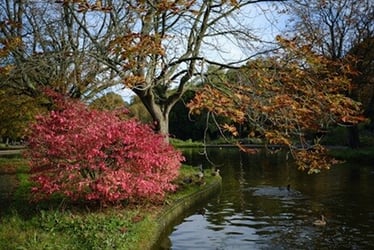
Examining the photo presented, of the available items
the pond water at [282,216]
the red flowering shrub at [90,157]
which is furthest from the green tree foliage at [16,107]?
the red flowering shrub at [90,157]

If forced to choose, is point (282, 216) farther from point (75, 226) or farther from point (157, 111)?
point (75, 226)

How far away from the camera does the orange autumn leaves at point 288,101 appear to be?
6973 millimetres

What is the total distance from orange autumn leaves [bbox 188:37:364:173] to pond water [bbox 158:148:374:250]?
320 centimetres

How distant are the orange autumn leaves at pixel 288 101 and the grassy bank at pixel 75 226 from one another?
9.63 ft

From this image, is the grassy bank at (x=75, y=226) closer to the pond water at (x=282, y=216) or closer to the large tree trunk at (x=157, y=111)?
the pond water at (x=282, y=216)

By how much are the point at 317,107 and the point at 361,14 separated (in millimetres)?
26289

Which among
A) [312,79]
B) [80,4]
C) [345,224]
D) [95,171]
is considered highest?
[80,4]

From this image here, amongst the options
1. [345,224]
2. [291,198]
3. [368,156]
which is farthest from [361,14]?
[345,224]

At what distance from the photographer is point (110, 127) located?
1020 cm

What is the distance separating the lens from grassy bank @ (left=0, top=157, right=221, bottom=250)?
7953 millimetres

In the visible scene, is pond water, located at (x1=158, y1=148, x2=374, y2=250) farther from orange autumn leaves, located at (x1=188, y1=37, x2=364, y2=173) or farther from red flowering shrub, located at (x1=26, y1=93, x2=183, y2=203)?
orange autumn leaves, located at (x1=188, y1=37, x2=364, y2=173)

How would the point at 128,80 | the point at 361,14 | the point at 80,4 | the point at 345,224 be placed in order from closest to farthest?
1. the point at 80,4
2. the point at 128,80
3. the point at 345,224
4. the point at 361,14

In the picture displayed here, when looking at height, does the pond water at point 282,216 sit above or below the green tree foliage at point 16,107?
below

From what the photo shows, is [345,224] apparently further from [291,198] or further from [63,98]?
[63,98]
